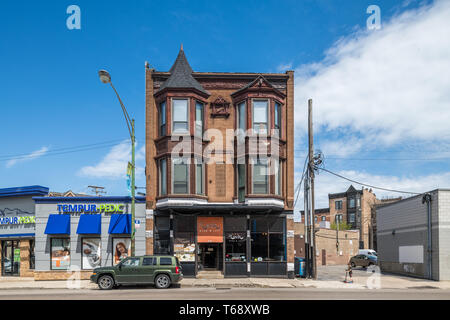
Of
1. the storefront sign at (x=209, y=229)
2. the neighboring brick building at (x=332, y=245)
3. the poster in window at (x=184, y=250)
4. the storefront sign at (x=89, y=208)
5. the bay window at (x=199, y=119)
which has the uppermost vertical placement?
the bay window at (x=199, y=119)

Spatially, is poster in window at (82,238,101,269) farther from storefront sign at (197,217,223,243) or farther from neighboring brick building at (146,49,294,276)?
storefront sign at (197,217,223,243)

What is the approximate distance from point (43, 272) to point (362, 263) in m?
27.8

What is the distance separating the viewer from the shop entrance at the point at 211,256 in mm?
24844

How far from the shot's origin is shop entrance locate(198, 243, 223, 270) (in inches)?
978

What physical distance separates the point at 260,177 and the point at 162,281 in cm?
894

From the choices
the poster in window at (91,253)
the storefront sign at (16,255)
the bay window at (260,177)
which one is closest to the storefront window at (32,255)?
the storefront sign at (16,255)

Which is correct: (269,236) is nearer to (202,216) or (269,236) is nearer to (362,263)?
(202,216)

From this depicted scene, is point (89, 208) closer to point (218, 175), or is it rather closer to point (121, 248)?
point (121, 248)

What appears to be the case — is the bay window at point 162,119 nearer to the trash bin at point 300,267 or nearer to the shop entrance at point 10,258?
the trash bin at point 300,267

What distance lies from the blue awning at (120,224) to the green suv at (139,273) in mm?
5406

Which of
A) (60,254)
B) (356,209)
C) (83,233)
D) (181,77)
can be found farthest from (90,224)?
(356,209)

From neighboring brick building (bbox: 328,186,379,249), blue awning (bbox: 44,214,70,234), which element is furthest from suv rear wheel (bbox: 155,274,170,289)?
neighboring brick building (bbox: 328,186,379,249)

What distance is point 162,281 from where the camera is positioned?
1903 centimetres
